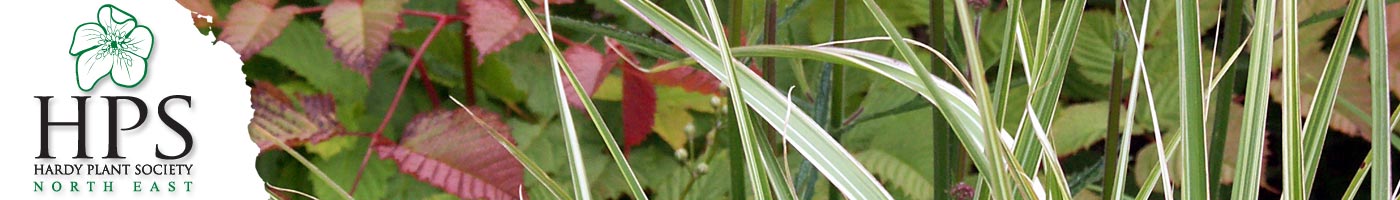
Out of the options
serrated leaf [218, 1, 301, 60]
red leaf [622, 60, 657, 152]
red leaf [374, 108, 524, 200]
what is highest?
serrated leaf [218, 1, 301, 60]

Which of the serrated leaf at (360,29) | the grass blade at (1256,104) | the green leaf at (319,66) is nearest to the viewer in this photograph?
the grass blade at (1256,104)

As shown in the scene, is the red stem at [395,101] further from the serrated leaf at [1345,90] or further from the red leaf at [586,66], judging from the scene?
the serrated leaf at [1345,90]

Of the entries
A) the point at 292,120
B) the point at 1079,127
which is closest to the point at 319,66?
the point at 292,120

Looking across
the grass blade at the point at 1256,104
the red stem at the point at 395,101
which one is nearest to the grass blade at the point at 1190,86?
the grass blade at the point at 1256,104

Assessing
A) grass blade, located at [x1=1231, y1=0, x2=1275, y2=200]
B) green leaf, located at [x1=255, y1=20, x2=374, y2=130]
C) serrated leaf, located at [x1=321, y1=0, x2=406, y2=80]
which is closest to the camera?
grass blade, located at [x1=1231, y1=0, x2=1275, y2=200]

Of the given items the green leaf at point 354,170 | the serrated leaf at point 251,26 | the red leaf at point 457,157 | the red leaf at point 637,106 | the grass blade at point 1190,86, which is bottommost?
the green leaf at point 354,170

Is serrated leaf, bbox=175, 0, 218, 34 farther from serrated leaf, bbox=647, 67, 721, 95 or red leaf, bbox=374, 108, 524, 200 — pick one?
serrated leaf, bbox=647, 67, 721, 95

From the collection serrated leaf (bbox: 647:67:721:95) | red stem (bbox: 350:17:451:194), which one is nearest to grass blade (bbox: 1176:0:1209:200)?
serrated leaf (bbox: 647:67:721:95)
